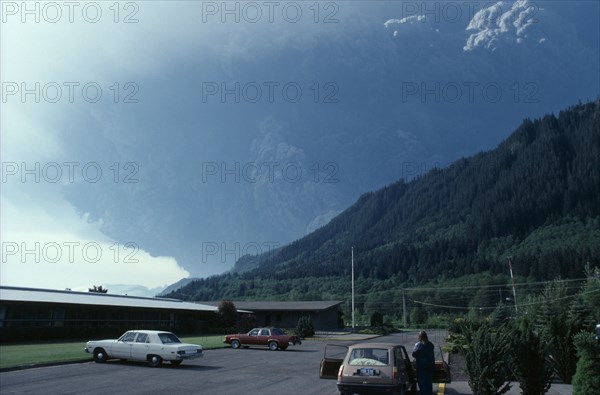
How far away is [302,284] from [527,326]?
560ft

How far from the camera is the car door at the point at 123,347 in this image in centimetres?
2259

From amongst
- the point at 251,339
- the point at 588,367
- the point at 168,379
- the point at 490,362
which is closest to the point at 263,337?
the point at 251,339

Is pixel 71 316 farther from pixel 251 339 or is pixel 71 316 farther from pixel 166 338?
pixel 166 338

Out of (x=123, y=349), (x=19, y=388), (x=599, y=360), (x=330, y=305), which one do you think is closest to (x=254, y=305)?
(x=330, y=305)

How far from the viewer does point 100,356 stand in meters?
23.4

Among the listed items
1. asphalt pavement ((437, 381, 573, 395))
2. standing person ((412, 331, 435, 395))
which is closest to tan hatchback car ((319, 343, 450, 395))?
standing person ((412, 331, 435, 395))

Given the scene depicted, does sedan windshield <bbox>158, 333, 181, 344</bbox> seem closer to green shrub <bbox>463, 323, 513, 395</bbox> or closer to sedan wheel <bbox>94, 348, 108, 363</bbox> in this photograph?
sedan wheel <bbox>94, 348, 108, 363</bbox>

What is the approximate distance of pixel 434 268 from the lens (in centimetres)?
17275

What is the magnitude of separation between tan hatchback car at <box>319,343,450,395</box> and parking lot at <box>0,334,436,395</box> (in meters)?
1.89

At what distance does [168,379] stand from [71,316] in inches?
1196

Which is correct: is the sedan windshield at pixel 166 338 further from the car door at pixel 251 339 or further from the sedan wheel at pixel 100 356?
the car door at pixel 251 339

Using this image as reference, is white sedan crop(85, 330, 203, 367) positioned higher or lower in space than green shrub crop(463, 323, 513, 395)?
lower

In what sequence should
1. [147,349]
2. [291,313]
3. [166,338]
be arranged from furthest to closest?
[291,313]
[166,338]
[147,349]

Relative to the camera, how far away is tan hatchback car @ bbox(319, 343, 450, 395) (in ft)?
43.0
